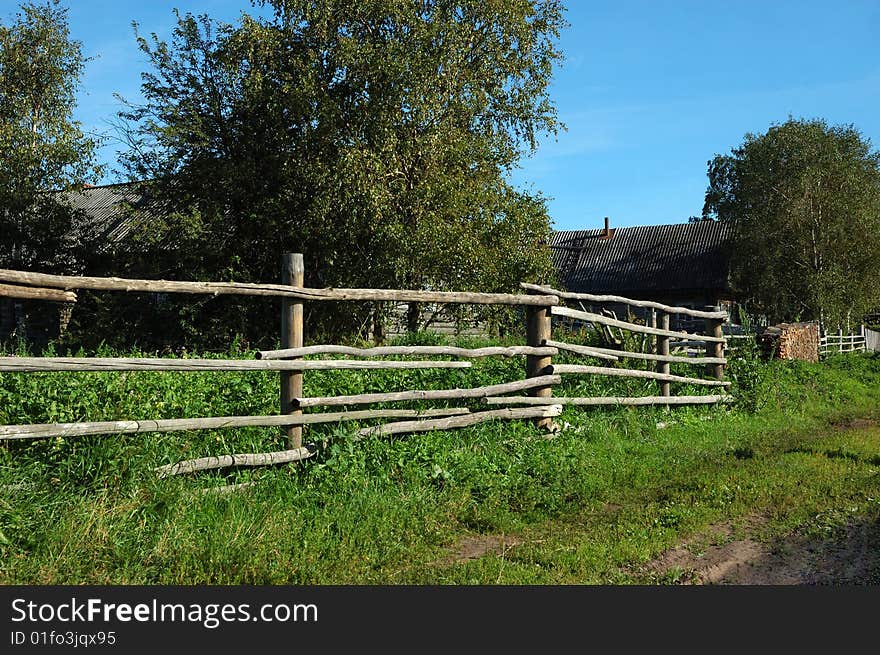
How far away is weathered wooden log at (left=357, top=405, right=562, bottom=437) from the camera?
6.63m

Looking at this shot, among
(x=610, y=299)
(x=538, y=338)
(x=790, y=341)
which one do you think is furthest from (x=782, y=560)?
(x=790, y=341)

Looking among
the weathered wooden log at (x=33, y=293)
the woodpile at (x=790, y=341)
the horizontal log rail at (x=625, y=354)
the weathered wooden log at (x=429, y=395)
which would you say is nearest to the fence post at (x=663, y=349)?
the horizontal log rail at (x=625, y=354)

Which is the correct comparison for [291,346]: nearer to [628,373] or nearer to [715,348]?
[628,373]

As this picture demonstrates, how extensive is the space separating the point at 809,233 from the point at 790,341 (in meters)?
21.1

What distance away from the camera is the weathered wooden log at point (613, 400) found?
7918 millimetres

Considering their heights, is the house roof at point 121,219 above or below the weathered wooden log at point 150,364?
above

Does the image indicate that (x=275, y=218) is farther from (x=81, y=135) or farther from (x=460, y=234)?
(x=81, y=135)

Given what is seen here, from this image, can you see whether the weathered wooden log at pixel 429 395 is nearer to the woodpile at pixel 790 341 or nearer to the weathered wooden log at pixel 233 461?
the weathered wooden log at pixel 233 461

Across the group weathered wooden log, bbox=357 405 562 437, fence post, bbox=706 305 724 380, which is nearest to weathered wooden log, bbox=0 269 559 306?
weathered wooden log, bbox=357 405 562 437

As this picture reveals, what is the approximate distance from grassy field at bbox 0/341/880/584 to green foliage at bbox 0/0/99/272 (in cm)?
1268

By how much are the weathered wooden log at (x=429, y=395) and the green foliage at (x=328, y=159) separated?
893cm

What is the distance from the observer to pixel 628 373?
1000 cm

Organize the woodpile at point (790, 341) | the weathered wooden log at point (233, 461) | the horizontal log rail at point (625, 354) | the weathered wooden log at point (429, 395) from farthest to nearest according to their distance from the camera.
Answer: the woodpile at point (790, 341) → the horizontal log rail at point (625, 354) → the weathered wooden log at point (429, 395) → the weathered wooden log at point (233, 461)

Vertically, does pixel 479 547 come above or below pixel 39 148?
below
